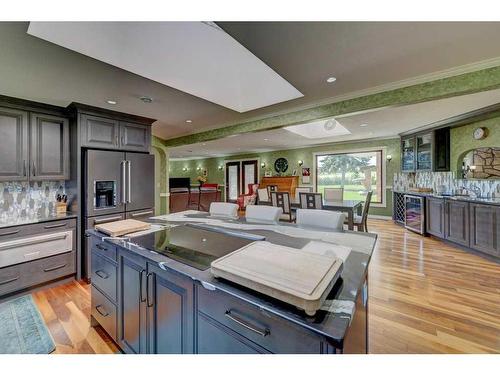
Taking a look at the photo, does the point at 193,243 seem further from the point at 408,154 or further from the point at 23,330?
the point at 408,154

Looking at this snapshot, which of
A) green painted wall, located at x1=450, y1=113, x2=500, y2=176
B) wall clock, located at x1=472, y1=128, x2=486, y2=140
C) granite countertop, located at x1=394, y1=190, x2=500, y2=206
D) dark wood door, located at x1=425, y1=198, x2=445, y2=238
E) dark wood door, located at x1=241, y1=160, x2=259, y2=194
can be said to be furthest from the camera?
dark wood door, located at x1=241, y1=160, x2=259, y2=194

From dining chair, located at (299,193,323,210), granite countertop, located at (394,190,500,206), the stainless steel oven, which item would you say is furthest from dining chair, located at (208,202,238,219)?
the stainless steel oven

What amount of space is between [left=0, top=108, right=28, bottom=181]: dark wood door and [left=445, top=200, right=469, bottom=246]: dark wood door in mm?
6374

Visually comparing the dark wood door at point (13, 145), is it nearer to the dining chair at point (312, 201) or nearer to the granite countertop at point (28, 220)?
the granite countertop at point (28, 220)

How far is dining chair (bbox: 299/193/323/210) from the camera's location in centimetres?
431

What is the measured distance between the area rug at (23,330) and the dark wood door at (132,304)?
0.75m

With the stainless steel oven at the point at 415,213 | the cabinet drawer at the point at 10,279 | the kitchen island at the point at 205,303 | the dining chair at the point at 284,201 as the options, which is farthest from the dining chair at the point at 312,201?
the cabinet drawer at the point at 10,279

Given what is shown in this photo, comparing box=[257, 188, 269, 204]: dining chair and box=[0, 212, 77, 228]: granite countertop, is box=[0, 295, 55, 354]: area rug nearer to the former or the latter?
box=[0, 212, 77, 228]: granite countertop

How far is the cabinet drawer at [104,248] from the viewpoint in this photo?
1.61 meters

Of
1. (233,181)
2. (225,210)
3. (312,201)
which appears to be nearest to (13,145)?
(225,210)

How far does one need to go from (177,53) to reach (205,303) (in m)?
1.83

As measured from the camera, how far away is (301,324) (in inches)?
26.4
